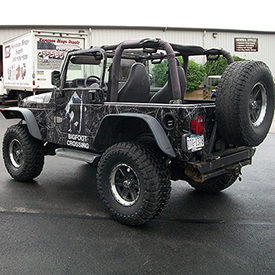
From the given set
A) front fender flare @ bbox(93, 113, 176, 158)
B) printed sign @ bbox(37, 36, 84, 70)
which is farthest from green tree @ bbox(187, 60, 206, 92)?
front fender flare @ bbox(93, 113, 176, 158)

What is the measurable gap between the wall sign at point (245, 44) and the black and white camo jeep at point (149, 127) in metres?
22.5

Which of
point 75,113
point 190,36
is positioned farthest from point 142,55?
point 190,36

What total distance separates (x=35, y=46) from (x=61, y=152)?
10904 mm

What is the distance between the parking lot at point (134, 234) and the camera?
3.01m

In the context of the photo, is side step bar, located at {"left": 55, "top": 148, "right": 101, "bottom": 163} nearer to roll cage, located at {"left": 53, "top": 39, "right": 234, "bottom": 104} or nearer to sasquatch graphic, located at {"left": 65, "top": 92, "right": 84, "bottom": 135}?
sasquatch graphic, located at {"left": 65, "top": 92, "right": 84, "bottom": 135}

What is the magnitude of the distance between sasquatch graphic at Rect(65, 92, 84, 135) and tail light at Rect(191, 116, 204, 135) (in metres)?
1.67

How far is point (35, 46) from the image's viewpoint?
47.4 feet

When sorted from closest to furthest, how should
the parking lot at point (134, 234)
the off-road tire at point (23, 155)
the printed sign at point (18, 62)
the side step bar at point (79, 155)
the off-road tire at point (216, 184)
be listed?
1. the parking lot at point (134, 234)
2. the side step bar at point (79, 155)
3. the off-road tire at point (216, 184)
4. the off-road tire at point (23, 155)
5. the printed sign at point (18, 62)

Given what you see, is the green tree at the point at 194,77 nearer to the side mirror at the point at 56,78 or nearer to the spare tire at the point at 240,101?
the side mirror at the point at 56,78

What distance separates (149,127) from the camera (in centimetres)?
362

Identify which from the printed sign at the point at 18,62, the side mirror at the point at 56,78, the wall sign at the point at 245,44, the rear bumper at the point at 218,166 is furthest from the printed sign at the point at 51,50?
the wall sign at the point at 245,44

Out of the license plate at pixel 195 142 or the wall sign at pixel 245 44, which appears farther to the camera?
the wall sign at pixel 245 44

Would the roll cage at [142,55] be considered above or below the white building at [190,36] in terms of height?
below

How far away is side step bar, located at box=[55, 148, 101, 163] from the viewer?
4336 millimetres
